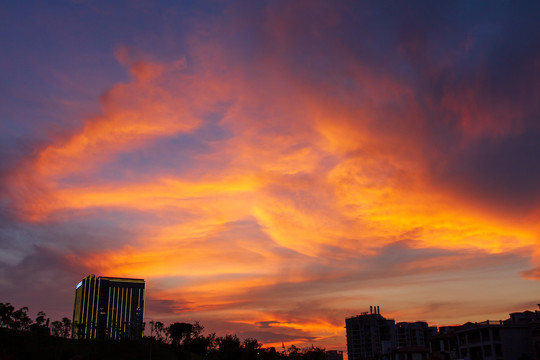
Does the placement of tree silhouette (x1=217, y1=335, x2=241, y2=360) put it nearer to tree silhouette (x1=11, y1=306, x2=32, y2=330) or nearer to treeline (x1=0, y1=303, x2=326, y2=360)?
treeline (x1=0, y1=303, x2=326, y2=360)

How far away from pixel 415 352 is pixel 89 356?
70757mm

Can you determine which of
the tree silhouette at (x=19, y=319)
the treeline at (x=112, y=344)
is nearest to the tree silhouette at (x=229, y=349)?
the treeline at (x=112, y=344)

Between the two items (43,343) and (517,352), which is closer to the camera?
(517,352)

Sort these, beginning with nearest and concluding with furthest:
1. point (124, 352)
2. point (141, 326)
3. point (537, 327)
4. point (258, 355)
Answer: point (537, 327) < point (124, 352) < point (258, 355) < point (141, 326)

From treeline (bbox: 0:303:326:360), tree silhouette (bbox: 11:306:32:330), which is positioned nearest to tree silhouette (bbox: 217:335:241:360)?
treeline (bbox: 0:303:326:360)

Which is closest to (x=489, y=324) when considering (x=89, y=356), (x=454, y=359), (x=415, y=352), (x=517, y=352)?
(x=517, y=352)

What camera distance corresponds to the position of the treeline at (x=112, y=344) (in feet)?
313

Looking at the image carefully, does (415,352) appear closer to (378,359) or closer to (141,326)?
(378,359)

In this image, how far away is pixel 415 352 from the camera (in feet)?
378

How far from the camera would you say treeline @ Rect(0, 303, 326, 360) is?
95.4m

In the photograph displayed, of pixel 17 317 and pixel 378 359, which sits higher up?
pixel 17 317

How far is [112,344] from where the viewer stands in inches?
4594

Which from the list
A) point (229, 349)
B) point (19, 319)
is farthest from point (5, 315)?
point (229, 349)

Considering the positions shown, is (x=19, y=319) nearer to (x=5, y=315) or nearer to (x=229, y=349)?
(x=5, y=315)
